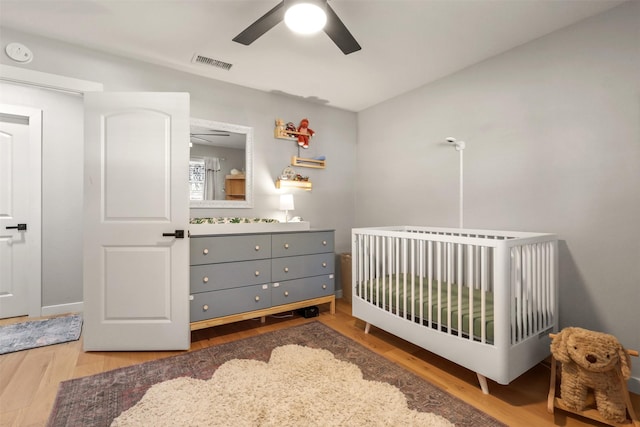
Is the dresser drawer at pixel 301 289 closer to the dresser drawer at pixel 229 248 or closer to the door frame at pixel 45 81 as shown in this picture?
the dresser drawer at pixel 229 248

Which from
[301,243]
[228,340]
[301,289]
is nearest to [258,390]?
[228,340]

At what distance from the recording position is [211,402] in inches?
66.2

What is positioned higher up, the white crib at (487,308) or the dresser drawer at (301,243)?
the dresser drawer at (301,243)

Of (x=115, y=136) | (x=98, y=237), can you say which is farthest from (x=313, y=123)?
(x=98, y=237)

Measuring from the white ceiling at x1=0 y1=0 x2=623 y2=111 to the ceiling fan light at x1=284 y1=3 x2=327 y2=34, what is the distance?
336 mm

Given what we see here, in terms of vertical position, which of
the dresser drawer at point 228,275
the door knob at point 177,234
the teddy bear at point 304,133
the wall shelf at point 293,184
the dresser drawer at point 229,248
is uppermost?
the teddy bear at point 304,133

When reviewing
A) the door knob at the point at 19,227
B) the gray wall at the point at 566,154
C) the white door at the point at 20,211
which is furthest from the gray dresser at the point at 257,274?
the door knob at the point at 19,227

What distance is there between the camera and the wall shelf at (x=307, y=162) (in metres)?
3.51

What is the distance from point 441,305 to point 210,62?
2.76 metres

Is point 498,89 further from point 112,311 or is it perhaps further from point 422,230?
point 112,311

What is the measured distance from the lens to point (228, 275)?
2.60 metres

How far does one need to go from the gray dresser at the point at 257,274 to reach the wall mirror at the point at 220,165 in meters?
0.62

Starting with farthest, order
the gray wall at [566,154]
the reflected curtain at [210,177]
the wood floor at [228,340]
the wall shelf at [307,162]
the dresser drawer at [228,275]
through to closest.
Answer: the wall shelf at [307,162], the reflected curtain at [210,177], the dresser drawer at [228,275], the gray wall at [566,154], the wood floor at [228,340]

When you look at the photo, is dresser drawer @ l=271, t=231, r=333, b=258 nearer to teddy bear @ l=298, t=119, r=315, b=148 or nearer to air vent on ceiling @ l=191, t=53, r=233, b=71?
teddy bear @ l=298, t=119, r=315, b=148
